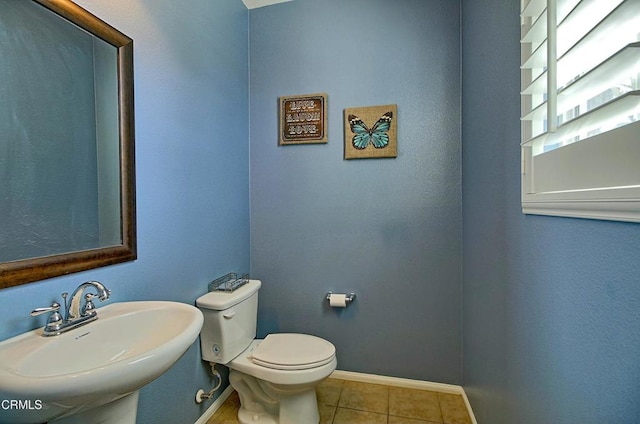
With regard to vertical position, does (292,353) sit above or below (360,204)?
below

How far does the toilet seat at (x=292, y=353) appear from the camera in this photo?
1375 millimetres

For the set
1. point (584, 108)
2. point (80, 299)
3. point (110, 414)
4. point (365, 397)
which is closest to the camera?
point (584, 108)

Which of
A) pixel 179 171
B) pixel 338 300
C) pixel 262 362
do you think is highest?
pixel 179 171

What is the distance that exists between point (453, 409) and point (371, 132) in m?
1.77

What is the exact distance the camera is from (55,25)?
3.01 ft

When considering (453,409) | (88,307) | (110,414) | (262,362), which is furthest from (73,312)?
(453,409)

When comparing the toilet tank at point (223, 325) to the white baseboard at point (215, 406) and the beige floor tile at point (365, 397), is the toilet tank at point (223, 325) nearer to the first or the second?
the white baseboard at point (215, 406)

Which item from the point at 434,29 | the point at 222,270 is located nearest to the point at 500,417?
the point at 222,270

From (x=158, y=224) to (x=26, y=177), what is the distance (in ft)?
1.58

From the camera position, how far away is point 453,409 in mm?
1646

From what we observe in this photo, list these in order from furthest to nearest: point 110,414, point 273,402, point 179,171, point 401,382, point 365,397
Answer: point 401,382, point 365,397, point 273,402, point 179,171, point 110,414

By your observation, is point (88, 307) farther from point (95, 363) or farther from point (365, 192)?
point (365, 192)

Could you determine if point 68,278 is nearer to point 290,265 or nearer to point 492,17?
point 290,265

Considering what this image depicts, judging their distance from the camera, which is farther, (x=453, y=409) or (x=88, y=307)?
(x=453, y=409)
